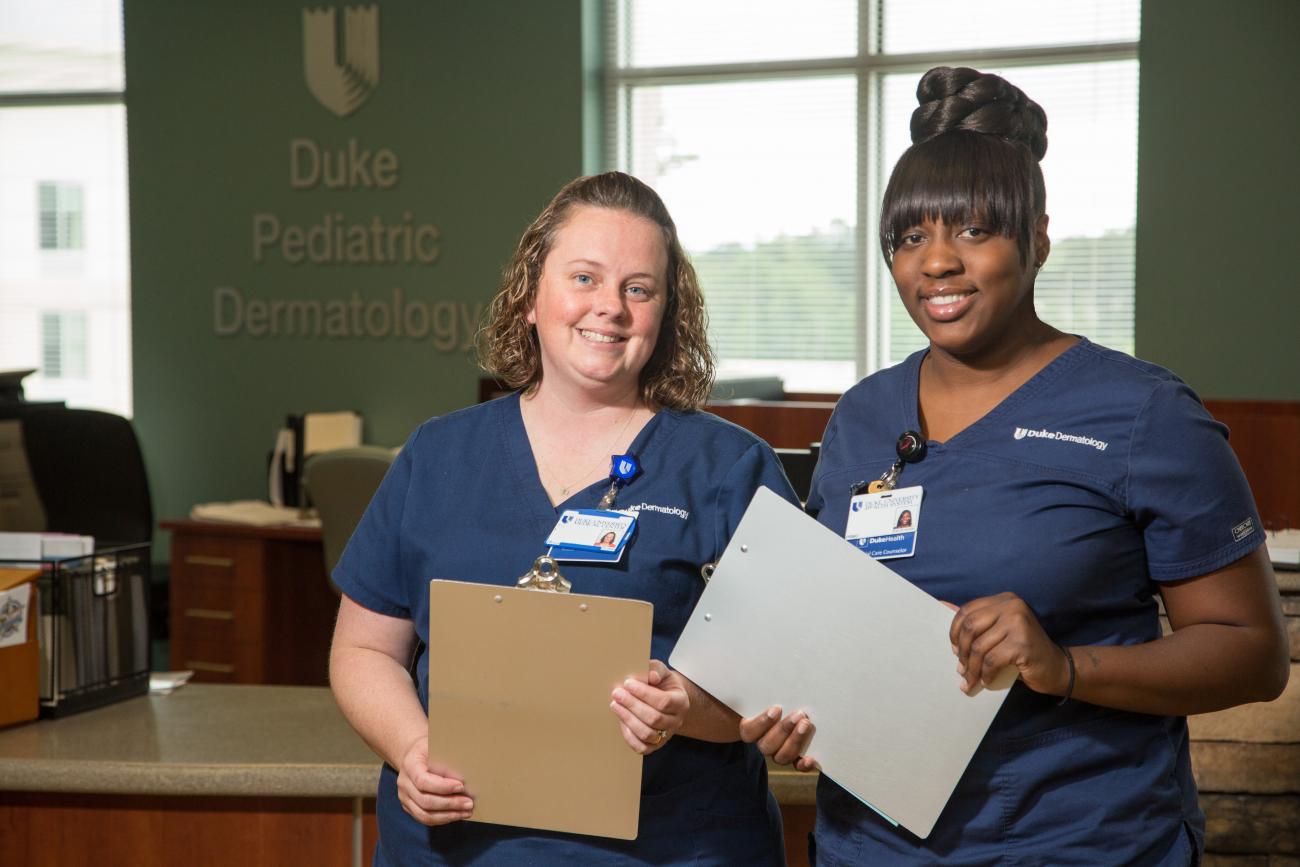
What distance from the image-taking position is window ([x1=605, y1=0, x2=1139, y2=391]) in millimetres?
4980

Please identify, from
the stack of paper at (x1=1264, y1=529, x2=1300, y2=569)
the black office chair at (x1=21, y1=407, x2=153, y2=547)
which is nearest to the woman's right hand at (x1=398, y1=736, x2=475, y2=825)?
the stack of paper at (x1=1264, y1=529, x2=1300, y2=569)

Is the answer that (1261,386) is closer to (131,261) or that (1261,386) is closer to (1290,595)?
(1290,595)

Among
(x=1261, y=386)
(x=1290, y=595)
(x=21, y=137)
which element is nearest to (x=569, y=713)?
(x=1290, y=595)

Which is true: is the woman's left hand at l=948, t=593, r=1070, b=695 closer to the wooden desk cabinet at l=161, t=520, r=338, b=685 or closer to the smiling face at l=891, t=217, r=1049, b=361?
the smiling face at l=891, t=217, r=1049, b=361

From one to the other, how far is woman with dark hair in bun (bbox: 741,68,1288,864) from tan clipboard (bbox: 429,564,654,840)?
0.15 meters

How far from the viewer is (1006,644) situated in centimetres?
112

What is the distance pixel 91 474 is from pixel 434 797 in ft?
11.7

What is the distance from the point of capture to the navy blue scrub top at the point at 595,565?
1370mm

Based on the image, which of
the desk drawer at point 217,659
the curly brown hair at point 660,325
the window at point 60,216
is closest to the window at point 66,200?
the window at point 60,216

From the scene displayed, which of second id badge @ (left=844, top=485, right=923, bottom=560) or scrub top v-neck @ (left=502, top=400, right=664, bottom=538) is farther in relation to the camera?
scrub top v-neck @ (left=502, top=400, right=664, bottom=538)

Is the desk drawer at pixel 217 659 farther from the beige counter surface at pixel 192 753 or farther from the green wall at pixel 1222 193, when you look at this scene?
the green wall at pixel 1222 193

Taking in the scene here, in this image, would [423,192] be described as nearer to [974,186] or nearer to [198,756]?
[198,756]

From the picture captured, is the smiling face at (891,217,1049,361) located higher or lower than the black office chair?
higher

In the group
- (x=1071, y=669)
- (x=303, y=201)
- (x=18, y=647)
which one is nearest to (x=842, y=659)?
(x=1071, y=669)
